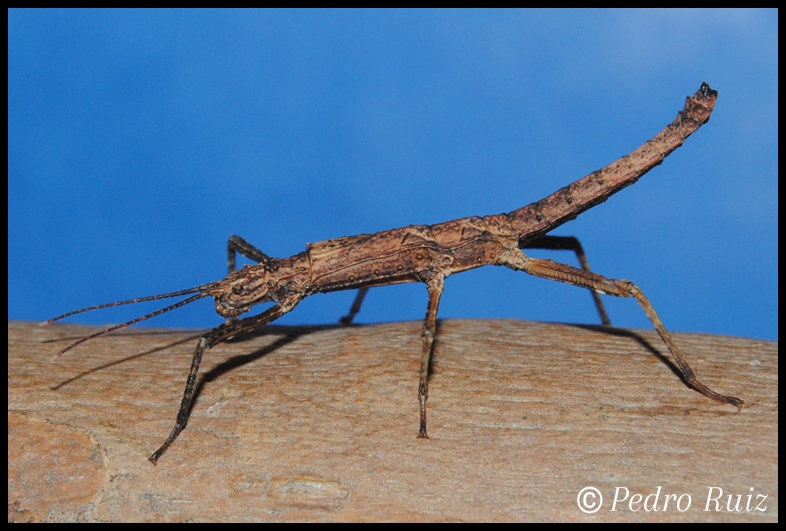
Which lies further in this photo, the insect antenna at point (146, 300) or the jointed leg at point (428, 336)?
the insect antenna at point (146, 300)

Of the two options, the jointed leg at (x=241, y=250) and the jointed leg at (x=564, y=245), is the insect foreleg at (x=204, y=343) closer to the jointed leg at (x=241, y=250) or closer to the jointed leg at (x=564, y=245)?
the jointed leg at (x=241, y=250)

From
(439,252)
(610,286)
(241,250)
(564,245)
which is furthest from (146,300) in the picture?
(564,245)

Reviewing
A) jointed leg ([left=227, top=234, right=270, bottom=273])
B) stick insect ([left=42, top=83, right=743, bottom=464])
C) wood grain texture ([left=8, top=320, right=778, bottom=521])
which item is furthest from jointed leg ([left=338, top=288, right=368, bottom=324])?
wood grain texture ([left=8, top=320, right=778, bottom=521])

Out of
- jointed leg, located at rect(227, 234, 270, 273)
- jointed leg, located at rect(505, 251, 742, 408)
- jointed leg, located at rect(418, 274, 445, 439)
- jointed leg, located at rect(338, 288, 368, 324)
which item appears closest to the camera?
jointed leg, located at rect(418, 274, 445, 439)

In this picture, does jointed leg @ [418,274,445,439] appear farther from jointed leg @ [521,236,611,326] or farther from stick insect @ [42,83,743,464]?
jointed leg @ [521,236,611,326]

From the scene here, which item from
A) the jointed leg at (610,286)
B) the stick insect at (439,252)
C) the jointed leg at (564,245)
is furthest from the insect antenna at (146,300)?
the jointed leg at (564,245)

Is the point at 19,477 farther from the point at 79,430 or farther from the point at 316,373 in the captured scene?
the point at 316,373
